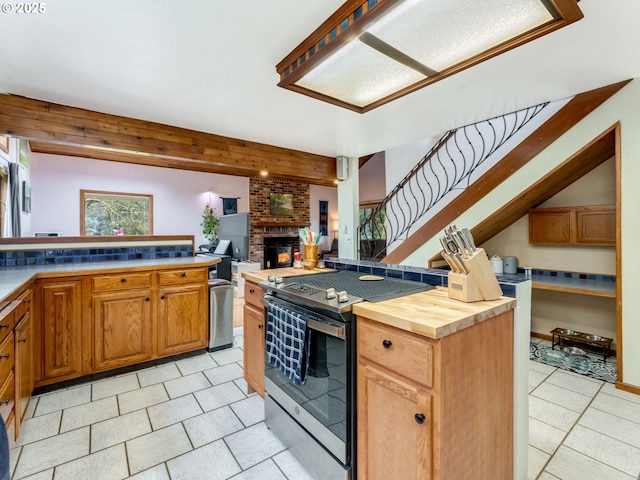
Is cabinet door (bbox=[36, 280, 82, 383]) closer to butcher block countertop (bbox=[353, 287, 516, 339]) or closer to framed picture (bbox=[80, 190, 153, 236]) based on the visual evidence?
butcher block countertop (bbox=[353, 287, 516, 339])

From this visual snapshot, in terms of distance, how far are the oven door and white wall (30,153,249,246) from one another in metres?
6.50

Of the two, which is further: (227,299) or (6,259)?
(227,299)

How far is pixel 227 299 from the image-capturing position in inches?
131

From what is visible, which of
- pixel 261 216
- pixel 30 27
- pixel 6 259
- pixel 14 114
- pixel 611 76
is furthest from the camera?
pixel 261 216

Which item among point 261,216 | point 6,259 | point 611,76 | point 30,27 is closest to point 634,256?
point 611,76

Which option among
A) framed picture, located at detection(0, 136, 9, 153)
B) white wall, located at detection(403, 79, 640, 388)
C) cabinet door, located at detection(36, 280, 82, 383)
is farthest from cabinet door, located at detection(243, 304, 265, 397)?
framed picture, located at detection(0, 136, 9, 153)

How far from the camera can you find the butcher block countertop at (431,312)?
1.09 metres

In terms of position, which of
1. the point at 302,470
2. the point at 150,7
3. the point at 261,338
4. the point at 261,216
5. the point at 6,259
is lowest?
the point at 302,470

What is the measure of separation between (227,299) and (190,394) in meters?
1.06

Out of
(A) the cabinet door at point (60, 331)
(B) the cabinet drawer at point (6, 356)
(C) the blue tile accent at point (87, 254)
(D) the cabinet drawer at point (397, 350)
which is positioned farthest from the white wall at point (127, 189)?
(D) the cabinet drawer at point (397, 350)

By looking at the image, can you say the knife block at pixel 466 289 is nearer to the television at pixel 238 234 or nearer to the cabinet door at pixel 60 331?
the cabinet door at pixel 60 331

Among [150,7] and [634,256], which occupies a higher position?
[150,7]

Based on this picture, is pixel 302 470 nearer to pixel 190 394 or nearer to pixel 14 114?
pixel 190 394

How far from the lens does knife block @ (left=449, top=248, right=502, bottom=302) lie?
1.37 meters
